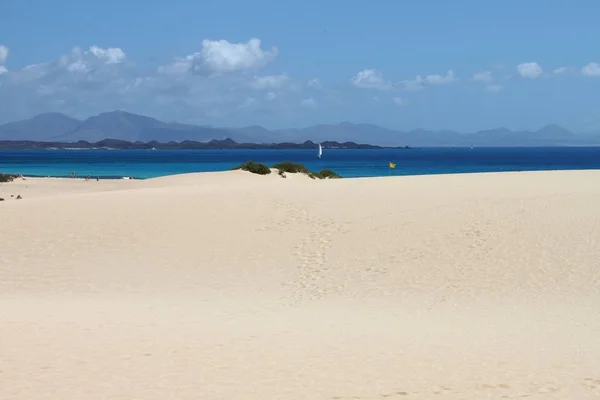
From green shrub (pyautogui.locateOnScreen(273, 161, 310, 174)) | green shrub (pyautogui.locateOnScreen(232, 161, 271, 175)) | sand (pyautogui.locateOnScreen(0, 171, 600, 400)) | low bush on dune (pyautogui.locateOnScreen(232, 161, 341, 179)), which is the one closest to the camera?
sand (pyautogui.locateOnScreen(0, 171, 600, 400))

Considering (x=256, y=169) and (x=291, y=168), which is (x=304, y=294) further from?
(x=291, y=168)

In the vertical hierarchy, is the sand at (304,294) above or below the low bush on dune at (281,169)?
below

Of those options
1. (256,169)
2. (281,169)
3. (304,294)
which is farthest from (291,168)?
(304,294)

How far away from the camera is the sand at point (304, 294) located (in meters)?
7.21

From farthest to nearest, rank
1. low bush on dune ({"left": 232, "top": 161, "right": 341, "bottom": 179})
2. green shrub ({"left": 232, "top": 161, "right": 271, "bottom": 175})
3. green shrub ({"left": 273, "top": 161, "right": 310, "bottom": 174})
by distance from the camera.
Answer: green shrub ({"left": 273, "top": 161, "right": 310, "bottom": 174}) → low bush on dune ({"left": 232, "top": 161, "right": 341, "bottom": 179}) → green shrub ({"left": 232, "top": 161, "right": 271, "bottom": 175})

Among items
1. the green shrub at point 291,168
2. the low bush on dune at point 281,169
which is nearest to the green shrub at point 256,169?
the low bush on dune at point 281,169

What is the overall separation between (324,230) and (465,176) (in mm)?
14624

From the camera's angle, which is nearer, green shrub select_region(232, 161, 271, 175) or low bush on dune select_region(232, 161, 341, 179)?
green shrub select_region(232, 161, 271, 175)

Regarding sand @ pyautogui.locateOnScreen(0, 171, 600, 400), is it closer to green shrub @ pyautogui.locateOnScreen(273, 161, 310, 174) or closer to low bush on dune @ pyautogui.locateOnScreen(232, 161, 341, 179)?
low bush on dune @ pyautogui.locateOnScreen(232, 161, 341, 179)

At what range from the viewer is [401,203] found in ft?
70.9

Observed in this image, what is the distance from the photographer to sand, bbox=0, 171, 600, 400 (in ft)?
23.6

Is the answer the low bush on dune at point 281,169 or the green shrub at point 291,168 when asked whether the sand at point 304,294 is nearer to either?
the low bush on dune at point 281,169

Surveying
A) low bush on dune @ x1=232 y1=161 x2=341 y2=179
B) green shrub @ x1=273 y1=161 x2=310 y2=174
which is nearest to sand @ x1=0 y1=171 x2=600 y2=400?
low bush on dune @ x1=232 y1=161 x2=341 y2=179

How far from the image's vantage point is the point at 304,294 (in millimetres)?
12703
